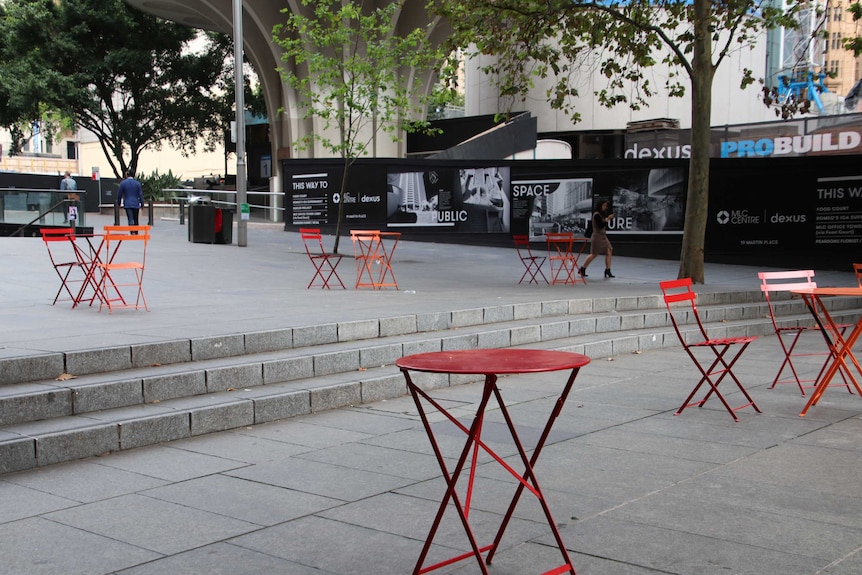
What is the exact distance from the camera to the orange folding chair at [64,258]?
10945 millimetres

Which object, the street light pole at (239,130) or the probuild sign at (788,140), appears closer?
the street light pole at (239,130)

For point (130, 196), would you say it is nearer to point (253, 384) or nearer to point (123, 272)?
point (123, 272)

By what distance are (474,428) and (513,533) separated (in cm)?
108

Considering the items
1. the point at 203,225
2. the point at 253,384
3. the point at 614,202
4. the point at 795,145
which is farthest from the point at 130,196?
the point at 253,384

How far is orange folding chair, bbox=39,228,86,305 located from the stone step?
398 centimetres

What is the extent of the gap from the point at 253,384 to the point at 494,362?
433 centimetres

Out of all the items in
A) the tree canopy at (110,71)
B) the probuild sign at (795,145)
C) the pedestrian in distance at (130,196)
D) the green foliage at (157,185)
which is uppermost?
the tree canopy at (110,71)

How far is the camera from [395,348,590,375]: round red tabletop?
142 inches

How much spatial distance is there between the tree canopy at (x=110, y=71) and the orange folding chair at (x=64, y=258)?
19.7 metres

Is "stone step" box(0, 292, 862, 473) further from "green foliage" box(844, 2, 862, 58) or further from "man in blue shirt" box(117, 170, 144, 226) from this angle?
"man in blue shirt" box(117, 170, 144, 226)

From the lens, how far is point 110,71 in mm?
38531

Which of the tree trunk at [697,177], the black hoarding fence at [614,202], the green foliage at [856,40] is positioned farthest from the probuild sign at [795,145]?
the green foliage at [856,40]

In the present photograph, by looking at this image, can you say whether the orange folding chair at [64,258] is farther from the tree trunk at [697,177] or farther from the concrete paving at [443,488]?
the tree trunk at [697,177]

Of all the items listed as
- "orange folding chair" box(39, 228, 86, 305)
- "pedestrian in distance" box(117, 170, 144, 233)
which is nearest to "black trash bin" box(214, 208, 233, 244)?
"pedestrian in distance" box(117, 170, 144, 233)
